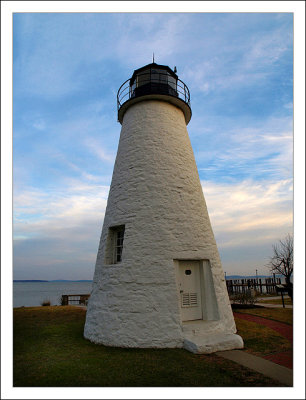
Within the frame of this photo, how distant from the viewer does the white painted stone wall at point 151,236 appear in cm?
693

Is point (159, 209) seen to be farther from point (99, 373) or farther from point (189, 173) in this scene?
point (99, 373)

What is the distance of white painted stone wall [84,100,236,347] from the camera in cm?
693

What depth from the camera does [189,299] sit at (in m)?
7.82

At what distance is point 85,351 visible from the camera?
651cm

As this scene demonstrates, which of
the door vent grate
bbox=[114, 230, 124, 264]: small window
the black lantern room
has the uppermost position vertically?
the black lantern room

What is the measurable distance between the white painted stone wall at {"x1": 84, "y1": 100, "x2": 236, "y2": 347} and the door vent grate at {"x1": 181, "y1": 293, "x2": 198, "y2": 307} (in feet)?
2.29

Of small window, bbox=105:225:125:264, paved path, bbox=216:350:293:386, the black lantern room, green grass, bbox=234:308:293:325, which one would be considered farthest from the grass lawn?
the black lantern room

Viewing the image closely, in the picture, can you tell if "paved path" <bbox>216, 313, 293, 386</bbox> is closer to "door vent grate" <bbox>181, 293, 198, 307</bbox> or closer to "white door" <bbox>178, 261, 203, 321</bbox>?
"white door" <bbox>178, 261, 203, 321</bbox>

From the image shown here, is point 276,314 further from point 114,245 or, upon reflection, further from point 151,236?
point 114,245

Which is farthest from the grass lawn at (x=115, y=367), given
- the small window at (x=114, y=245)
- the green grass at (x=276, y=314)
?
Answer: the green grass at (x=276, y=314)

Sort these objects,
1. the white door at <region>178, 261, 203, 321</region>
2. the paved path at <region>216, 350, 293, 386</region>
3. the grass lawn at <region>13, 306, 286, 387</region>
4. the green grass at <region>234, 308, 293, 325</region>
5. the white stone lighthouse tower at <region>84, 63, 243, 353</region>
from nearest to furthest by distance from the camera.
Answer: the grass lawn at <region>13, 306, 286, 387</region>
the paved path at <region>216, 350, 293, 386</region>
the white stone lighthouse tower at <region>84, 63, 243, 353</region>
the white door at <region>178, 261, 203, 321</region>
the green grass at <region>234, 308, 293, 325</region>

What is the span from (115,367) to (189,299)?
3.24 m

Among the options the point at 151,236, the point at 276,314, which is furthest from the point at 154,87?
the point at 276,314

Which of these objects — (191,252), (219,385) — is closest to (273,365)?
(219,385)
